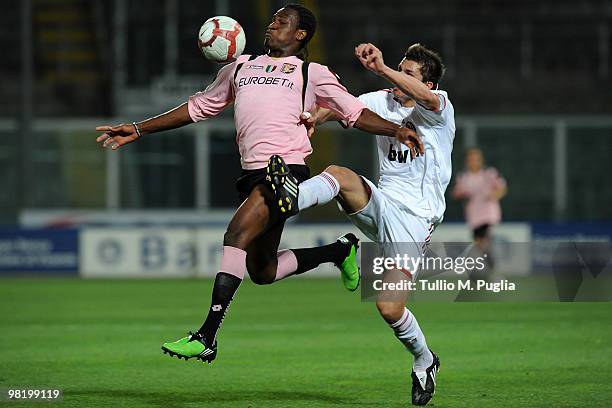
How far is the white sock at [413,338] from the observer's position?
27.1 feet

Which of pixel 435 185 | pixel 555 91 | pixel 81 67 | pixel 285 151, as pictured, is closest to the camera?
pixel 285 151

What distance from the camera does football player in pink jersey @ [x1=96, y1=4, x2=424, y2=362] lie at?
7684 mm

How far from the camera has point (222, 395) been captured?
8672 millimetres

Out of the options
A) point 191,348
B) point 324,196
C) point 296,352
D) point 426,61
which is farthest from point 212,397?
point 296,352

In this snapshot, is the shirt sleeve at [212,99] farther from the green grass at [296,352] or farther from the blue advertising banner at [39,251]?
the blue advertising banner at [39,251]

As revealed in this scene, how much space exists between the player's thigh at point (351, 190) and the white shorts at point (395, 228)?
12 centimetres

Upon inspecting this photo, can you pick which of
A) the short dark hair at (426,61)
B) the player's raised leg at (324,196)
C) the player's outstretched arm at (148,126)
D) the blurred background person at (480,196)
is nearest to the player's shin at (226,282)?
the player's raised leg at (324,196)

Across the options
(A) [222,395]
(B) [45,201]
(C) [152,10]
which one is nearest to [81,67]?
(C) [152,10]

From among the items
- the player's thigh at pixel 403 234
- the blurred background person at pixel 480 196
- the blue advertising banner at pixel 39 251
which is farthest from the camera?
the blue advertising banner at pixel 39 251

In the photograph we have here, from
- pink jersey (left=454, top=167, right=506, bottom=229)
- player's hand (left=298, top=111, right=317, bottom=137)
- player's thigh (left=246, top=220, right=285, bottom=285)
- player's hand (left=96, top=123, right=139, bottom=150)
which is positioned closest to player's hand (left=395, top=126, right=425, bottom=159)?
player's hand (left=298, top=111, right=317, bottom=137)

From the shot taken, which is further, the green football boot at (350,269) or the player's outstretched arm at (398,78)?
the green football boot at (350,269)

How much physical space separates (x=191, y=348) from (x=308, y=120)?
167 centimetres

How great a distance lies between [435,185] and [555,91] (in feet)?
62.2

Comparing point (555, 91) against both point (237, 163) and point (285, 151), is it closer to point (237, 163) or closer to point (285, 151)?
point (237, 163)
